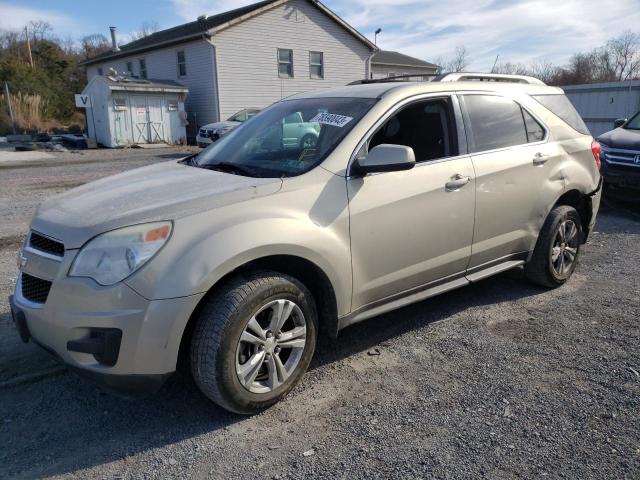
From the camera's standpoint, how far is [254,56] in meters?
24.7

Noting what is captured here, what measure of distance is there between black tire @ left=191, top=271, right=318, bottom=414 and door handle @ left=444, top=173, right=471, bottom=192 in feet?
4.74

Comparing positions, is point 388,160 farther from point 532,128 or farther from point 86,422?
point 86,422

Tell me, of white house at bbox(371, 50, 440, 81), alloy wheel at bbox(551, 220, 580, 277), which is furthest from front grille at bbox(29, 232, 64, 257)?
white house at bbox(371, 50, 440, 81)

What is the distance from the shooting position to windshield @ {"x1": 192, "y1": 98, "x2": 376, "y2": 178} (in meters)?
3.35

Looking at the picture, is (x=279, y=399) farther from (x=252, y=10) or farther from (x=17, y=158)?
(x=252, y=10)

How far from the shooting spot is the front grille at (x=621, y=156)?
7586 millimetres

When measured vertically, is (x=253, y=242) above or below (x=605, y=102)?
below

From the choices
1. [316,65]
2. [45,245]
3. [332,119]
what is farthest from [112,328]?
[316,65]

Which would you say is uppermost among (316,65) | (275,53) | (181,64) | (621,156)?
(275,53)

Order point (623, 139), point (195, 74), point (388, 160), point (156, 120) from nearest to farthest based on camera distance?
point (388, 160) → point (623, 139) → point (156, 120) → point (195, 74)

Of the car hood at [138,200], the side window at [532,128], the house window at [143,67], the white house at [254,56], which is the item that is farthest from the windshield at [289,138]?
the house window at [143,67]

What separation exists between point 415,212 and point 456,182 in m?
0.46

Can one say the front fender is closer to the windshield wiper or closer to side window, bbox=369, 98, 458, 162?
the windshield wiper

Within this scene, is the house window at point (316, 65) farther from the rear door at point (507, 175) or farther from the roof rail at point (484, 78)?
the rear door at point (507, 175)
